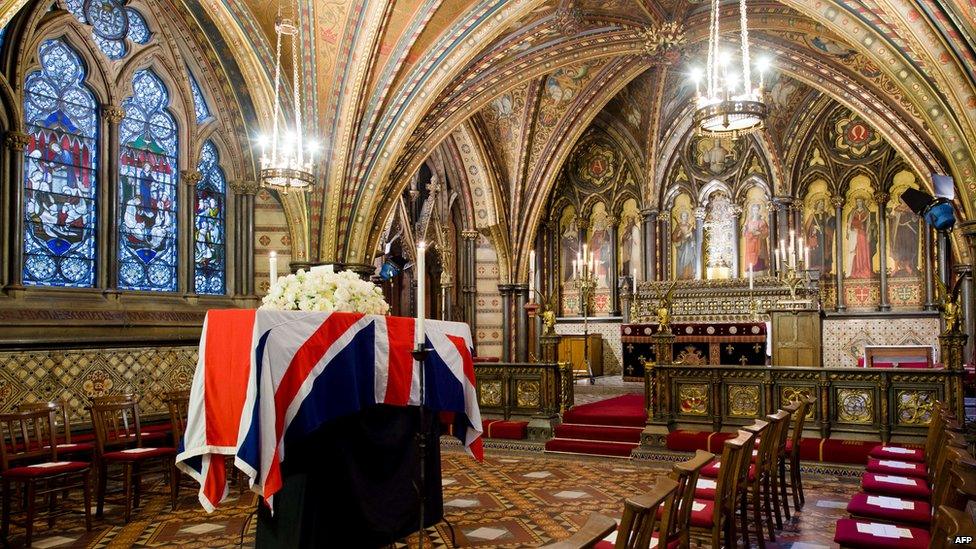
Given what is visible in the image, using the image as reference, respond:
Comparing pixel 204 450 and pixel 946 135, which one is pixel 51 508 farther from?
pixel 946 135

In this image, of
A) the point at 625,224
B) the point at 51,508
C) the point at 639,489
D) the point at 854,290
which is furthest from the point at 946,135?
the point at 51,508

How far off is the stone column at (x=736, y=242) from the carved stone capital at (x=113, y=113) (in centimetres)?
1341

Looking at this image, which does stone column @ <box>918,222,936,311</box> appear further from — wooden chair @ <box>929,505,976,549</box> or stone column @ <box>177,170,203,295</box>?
wooden chair @ <box>929,505,976,549</box>

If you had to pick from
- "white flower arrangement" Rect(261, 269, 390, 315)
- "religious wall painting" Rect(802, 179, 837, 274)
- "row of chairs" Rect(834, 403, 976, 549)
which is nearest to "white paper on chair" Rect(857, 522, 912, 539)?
"row of chairs" Rect(834, 403, 976, 549)

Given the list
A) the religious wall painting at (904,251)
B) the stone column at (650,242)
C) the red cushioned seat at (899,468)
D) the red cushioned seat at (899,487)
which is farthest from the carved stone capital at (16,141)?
the religious wall painting at (904,251)

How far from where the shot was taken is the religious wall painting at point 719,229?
17500mm

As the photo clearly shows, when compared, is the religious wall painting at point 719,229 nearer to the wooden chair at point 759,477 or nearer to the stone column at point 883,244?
the stone column at point 883,244

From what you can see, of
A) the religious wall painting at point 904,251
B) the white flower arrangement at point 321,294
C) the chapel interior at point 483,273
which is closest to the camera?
the chapel interior at point 483,273

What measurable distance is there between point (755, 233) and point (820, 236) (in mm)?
1480

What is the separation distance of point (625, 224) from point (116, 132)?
503 inches

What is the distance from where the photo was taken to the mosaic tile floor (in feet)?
18.0

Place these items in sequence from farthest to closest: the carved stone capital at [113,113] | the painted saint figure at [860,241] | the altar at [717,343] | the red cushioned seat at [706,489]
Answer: the painted saint figure at [860,241] → the altar at [717,343] → the carved stone capital at [113,113] → the red cushioned seat at [706,489]

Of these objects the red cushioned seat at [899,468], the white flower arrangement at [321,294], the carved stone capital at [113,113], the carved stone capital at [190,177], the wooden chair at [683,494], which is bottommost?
the red cushioned seat at [899,468]

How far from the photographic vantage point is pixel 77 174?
1008 cm
